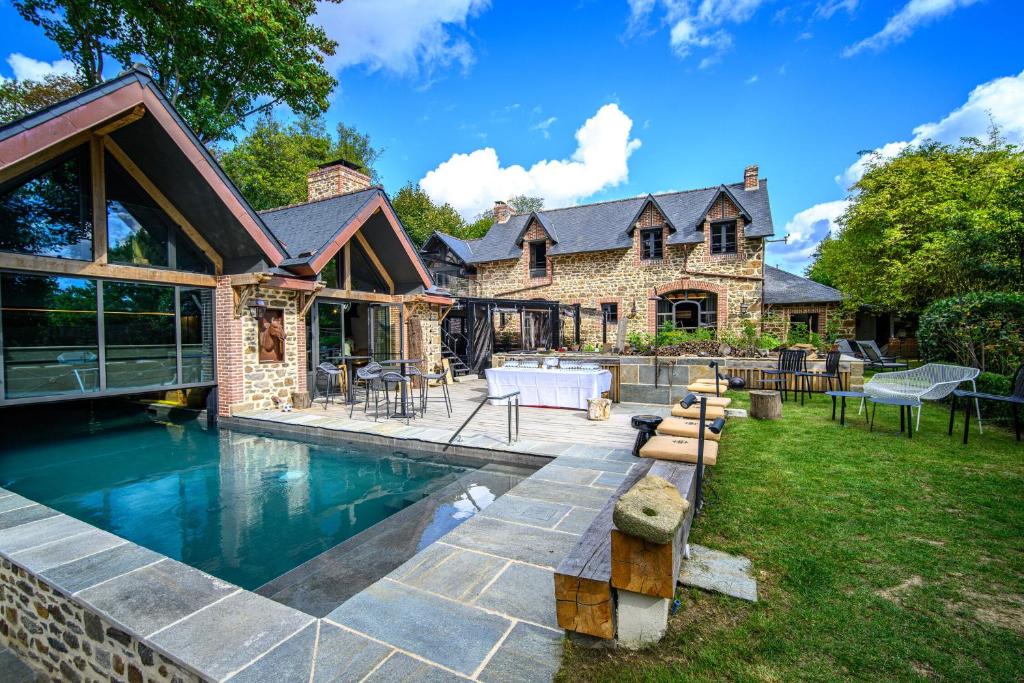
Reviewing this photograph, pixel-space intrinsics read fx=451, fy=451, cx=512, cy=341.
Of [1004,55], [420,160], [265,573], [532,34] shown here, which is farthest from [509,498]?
[420,160]

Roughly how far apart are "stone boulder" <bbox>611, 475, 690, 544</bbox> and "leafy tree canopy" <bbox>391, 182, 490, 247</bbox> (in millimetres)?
29108

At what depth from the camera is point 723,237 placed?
16922 millimetres

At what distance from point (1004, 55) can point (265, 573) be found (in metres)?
19.2

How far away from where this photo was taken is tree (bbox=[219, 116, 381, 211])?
21672 millimetres

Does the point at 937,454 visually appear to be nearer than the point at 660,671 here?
No

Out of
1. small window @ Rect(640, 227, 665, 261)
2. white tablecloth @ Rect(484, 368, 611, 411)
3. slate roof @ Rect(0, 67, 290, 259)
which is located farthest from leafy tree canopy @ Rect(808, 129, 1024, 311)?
slate roof @ Rect(0, 67, 290, 259)

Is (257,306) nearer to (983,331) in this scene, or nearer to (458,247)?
(983,331)

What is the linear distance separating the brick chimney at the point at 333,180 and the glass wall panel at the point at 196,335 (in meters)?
4.68

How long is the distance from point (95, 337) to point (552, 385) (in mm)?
7455

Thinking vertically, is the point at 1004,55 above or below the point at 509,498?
above

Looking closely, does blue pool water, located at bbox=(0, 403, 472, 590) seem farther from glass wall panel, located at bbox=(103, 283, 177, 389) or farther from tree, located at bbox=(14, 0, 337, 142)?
tree, located at bbox=(14, 0, 337, 142)

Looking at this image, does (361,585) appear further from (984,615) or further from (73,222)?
(73,222)

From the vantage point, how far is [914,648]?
6.45 ft

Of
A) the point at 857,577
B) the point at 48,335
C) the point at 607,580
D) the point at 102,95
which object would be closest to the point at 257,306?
the point at 48,335
